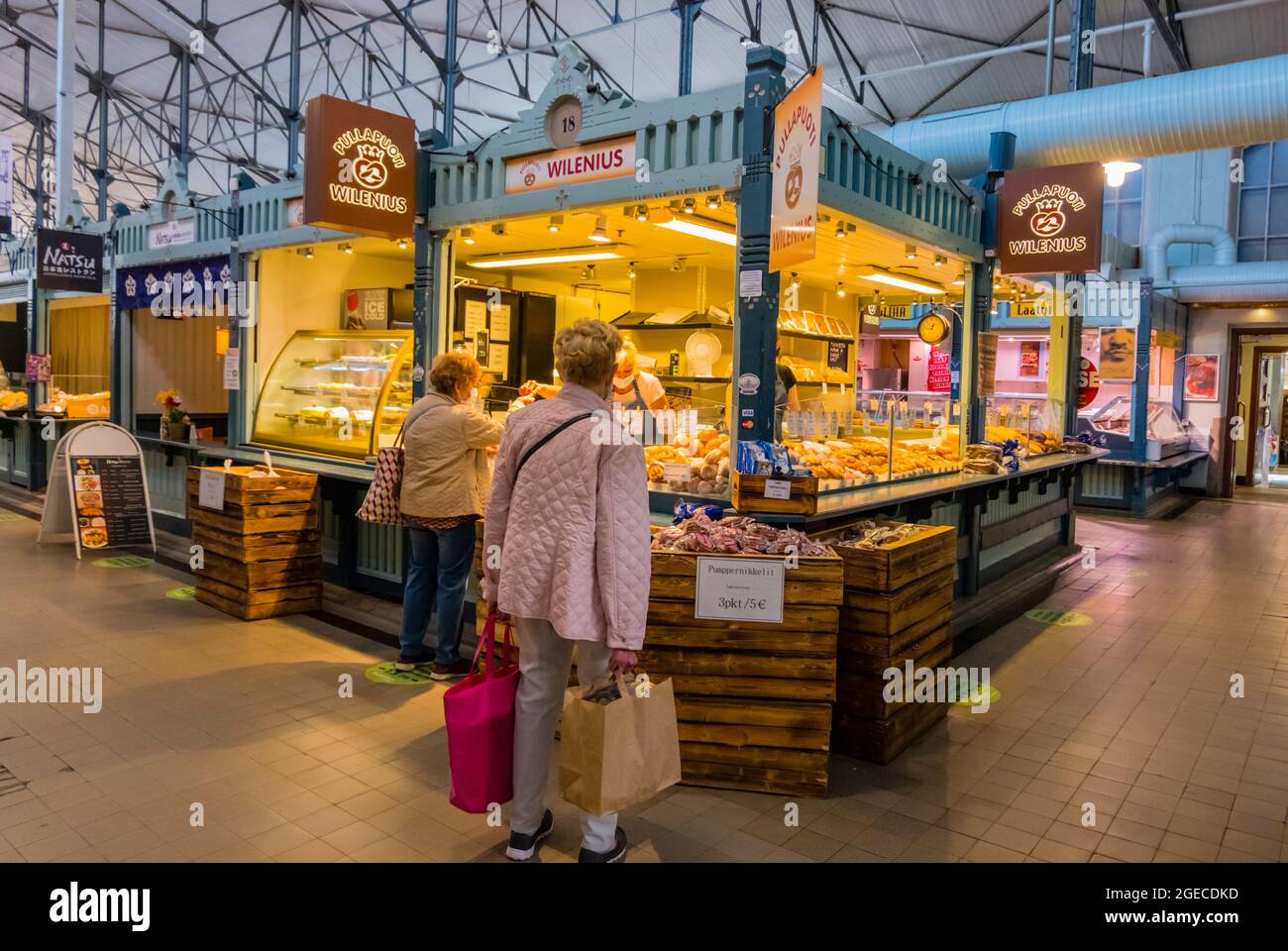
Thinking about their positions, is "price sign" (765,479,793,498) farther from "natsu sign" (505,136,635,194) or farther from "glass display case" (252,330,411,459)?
"glass display case" (252,330,411,459)

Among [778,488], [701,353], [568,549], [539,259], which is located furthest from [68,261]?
[568,549]

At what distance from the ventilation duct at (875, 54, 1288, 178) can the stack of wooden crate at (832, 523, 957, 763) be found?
234 inches

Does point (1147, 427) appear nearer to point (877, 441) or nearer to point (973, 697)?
point (877, 441)

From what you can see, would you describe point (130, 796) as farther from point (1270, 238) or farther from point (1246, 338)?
point (1270, 238)

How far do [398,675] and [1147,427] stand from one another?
43.8 feet

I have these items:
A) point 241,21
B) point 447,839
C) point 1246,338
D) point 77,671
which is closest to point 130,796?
point 447,839

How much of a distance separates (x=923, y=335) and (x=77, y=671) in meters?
7.74

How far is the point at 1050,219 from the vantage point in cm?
752

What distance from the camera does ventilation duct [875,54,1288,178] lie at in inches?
319

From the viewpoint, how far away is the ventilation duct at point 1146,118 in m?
8.11

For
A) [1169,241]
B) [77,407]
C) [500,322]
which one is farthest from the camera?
[1169,241]

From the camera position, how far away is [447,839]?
3475 millimetres

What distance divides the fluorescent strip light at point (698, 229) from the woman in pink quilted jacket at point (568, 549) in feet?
10.7

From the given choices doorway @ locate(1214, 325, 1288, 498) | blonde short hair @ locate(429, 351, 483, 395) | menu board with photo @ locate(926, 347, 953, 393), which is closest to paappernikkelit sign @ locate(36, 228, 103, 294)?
blonde short hair @ locate(429, 351, 483, 395)
